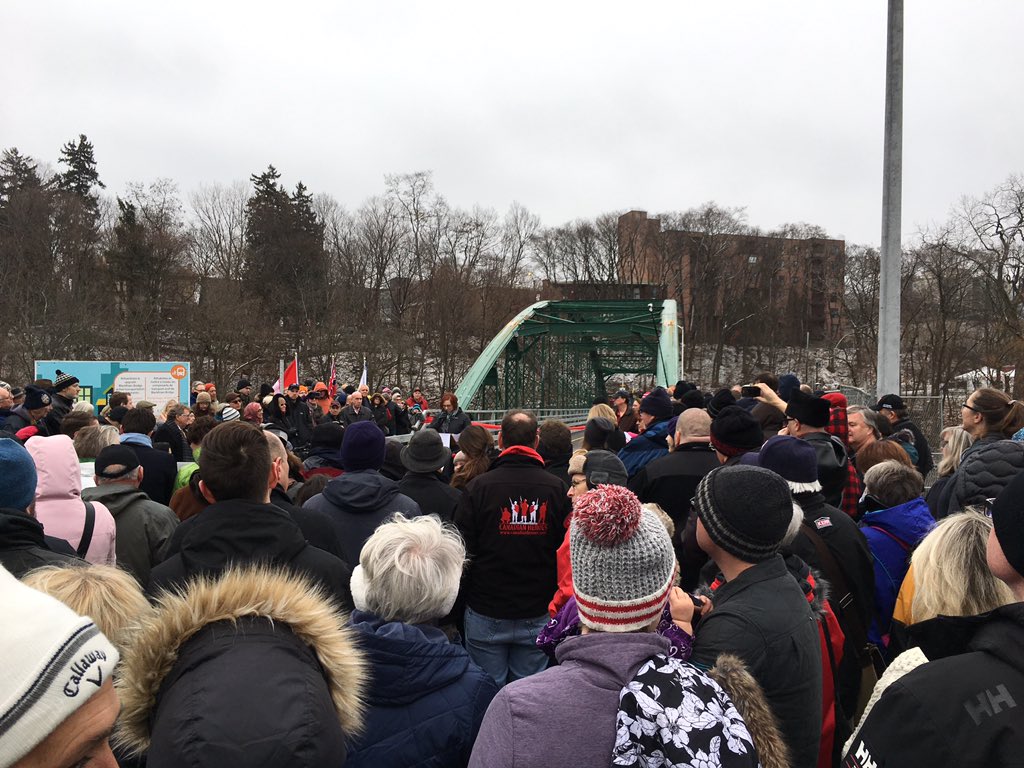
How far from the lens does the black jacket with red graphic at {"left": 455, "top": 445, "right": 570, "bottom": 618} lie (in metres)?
4.22

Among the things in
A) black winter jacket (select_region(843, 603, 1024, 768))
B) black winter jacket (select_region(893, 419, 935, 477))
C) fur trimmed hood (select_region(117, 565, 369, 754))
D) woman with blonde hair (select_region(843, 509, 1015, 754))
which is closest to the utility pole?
black winter jacket (select_region(893, 419, 935, 477))

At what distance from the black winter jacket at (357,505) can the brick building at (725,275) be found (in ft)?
222

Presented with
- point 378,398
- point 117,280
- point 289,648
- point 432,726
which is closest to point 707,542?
point 432,726

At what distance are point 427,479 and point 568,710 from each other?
3.51 m

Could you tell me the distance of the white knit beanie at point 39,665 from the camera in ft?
3.40

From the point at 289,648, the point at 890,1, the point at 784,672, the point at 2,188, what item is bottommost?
the point at 784,672

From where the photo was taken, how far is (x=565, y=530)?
14.2 ft

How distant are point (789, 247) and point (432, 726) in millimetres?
77779

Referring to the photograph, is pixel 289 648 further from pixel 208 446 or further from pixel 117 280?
pixel 117 280

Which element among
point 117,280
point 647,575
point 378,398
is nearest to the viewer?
point 647,575

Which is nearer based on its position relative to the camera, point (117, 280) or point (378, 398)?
point (378, 398)

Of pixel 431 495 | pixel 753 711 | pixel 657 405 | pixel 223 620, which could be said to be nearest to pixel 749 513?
pixel 753 711

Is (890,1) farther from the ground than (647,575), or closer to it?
farther from the ground

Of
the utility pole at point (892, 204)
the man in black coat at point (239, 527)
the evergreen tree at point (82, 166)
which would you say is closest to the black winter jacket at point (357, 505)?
the man in black coat at point (239, 527)
